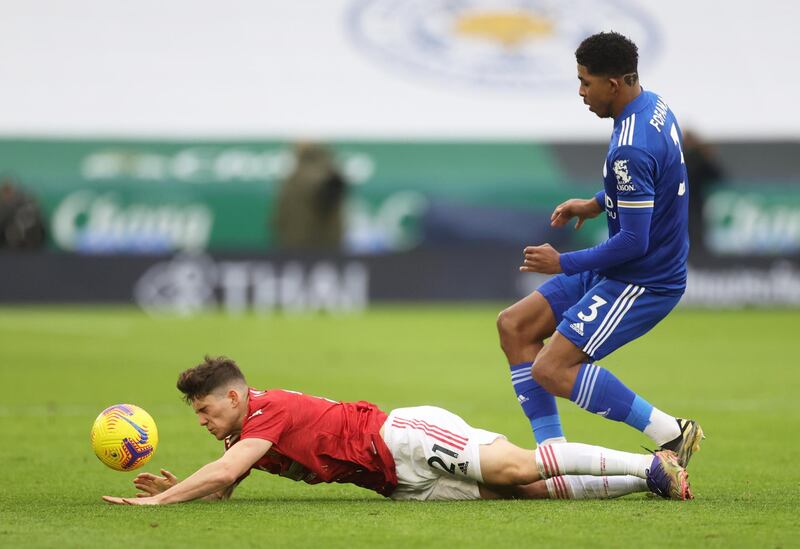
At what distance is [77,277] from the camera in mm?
22328

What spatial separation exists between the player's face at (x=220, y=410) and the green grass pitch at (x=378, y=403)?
409 millimetres

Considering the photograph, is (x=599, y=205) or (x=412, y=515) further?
(x=599, y=205)

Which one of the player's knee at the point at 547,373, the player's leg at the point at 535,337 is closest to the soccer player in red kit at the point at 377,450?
the player's knee at the point at 547,373

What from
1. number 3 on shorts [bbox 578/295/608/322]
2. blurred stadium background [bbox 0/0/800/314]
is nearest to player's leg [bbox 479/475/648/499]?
number 3 on shorts [bbox 578/295/608/322]

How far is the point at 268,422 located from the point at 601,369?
177 cm

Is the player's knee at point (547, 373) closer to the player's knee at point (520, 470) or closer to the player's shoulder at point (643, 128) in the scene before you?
the player's knee at point (520, 470)

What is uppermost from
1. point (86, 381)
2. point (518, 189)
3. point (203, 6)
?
point (203, 6)

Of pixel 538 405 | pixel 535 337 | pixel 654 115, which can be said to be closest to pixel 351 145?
pixel 535 337

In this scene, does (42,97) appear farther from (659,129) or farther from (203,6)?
(659,129)

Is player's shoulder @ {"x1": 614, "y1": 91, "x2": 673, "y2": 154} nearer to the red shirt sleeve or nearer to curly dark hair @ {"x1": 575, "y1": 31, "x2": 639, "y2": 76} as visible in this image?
curly dark hair @ {"x1": 575, "y1": 31, "x2": 639, "y2": 76}

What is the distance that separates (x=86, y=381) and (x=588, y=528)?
8.44 meters

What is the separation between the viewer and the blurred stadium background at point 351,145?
22.7 m

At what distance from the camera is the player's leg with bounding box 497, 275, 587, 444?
7.93 metres

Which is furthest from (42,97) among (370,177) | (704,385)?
(704,385)
